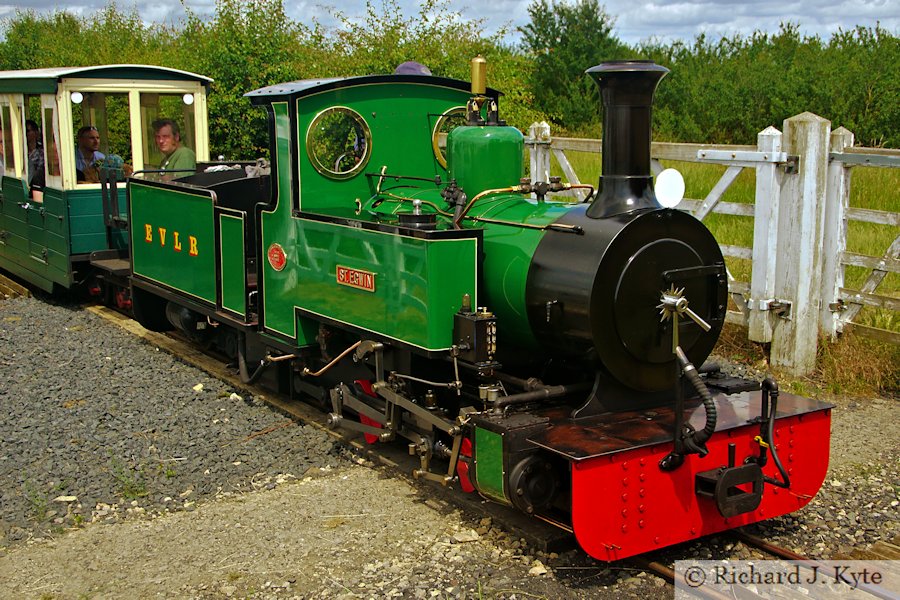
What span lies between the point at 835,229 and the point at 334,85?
4.09 m

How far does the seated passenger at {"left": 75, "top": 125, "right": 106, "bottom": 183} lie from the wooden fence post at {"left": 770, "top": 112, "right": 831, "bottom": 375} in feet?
23.2

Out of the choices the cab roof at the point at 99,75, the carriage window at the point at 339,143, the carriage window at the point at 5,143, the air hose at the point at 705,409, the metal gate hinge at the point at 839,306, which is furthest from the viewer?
the carriage window at the point at 5,143

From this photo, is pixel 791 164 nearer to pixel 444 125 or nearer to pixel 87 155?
pixel 444 125

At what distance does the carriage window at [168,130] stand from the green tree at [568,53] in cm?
1881

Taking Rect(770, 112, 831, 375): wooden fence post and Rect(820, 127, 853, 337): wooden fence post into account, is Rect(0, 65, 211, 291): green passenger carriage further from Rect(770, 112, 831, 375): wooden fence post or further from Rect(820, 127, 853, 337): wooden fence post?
Rect(820, 127, 853, 337): wooden fence post

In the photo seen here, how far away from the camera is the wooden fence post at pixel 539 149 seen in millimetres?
9891

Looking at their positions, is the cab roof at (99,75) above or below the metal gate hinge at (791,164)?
above

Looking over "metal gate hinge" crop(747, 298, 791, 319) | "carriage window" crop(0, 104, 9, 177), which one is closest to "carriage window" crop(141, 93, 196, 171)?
"carriage window" crop(0, 104, 9, 177)

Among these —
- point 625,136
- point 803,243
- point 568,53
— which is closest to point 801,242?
point 803,243

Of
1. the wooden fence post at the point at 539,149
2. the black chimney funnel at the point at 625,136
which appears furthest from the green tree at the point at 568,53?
the black chimney funnel at the point at 625,136

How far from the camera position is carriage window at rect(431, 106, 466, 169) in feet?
21.6

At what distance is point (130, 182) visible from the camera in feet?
29.6

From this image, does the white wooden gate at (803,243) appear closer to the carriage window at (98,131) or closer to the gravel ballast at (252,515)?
the gravel ballast at (252,515)

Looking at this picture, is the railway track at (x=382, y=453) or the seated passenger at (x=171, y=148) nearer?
the railway track at (x=382, y=453)
